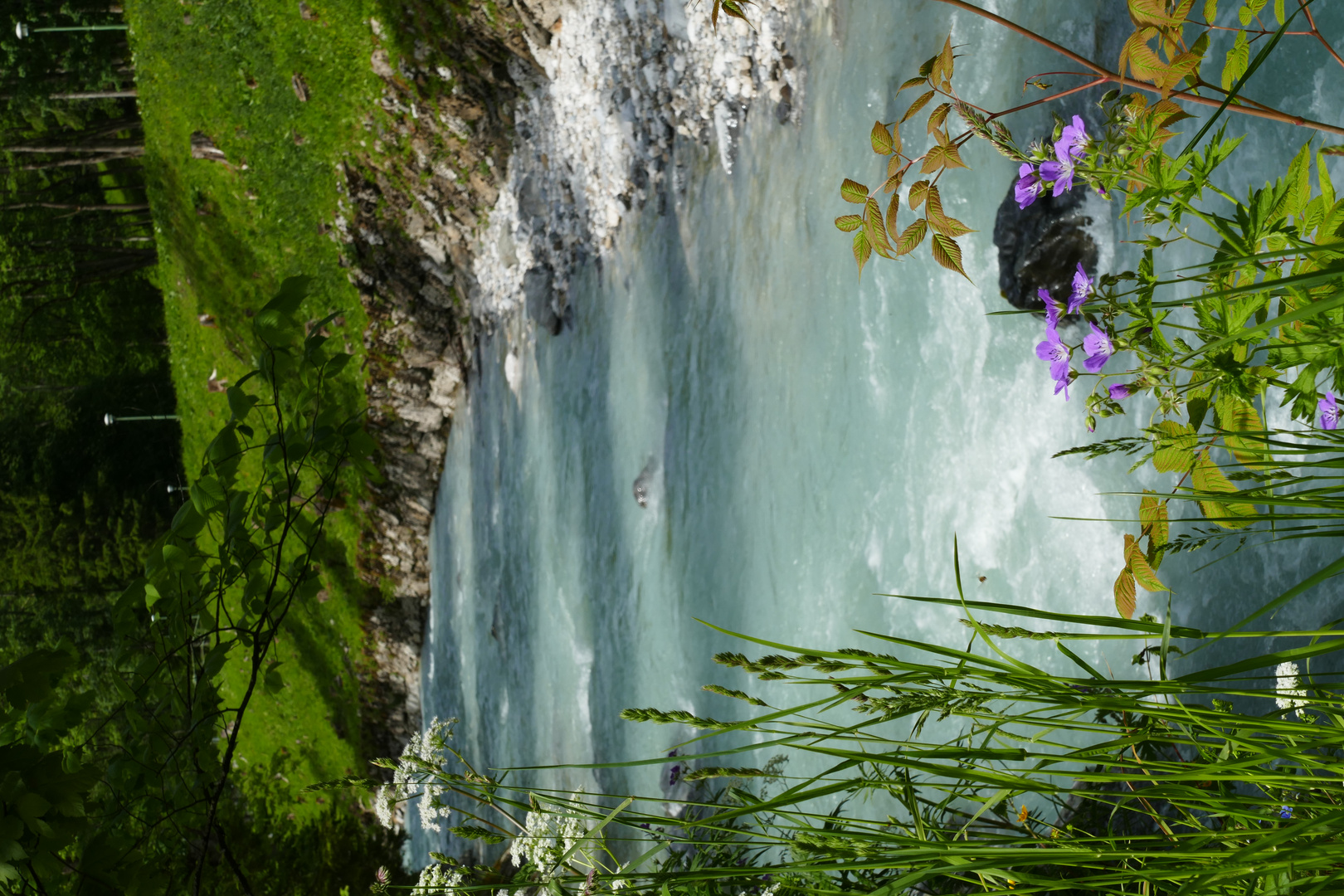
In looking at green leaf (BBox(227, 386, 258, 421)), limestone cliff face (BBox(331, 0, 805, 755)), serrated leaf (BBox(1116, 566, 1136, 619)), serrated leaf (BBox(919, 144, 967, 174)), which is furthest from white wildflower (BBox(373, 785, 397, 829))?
limestone cliff face (BBox(331, 0, 805, 755))

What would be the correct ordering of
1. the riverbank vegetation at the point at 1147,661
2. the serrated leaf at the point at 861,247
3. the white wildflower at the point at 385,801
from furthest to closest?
the white wildflower at the point at 385,801
the serrated leaf at the point at 861,247
the riverbank vegetation at the point at 1147,661

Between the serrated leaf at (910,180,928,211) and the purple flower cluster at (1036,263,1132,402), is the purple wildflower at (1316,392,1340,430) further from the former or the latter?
the serrated leaf at (910,180,928,211)

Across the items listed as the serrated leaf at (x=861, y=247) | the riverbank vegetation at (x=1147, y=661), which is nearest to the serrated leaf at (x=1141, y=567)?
the riverbank vegetation at (x=1147, y=661)

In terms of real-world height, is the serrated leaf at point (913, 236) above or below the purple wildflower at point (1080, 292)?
above

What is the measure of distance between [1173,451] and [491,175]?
623 centimetres

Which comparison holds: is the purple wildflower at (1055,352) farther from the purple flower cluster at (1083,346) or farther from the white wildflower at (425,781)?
the white wildflower at (425,781)

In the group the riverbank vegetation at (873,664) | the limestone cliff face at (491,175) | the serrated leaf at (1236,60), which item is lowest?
the riverbank vegetation at (873,664)

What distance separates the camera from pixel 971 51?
3.00 metres

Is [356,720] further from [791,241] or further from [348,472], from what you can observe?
[791,241]

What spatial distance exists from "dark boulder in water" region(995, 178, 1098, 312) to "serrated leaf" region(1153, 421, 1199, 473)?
1.08m

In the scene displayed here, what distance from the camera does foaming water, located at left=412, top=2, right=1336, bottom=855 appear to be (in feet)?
9.03

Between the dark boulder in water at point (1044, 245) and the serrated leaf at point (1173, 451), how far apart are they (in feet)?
3.54

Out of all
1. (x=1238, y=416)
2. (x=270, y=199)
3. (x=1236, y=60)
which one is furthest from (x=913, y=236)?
(x=270, y=199)

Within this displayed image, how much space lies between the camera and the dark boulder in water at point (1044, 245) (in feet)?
8.54
